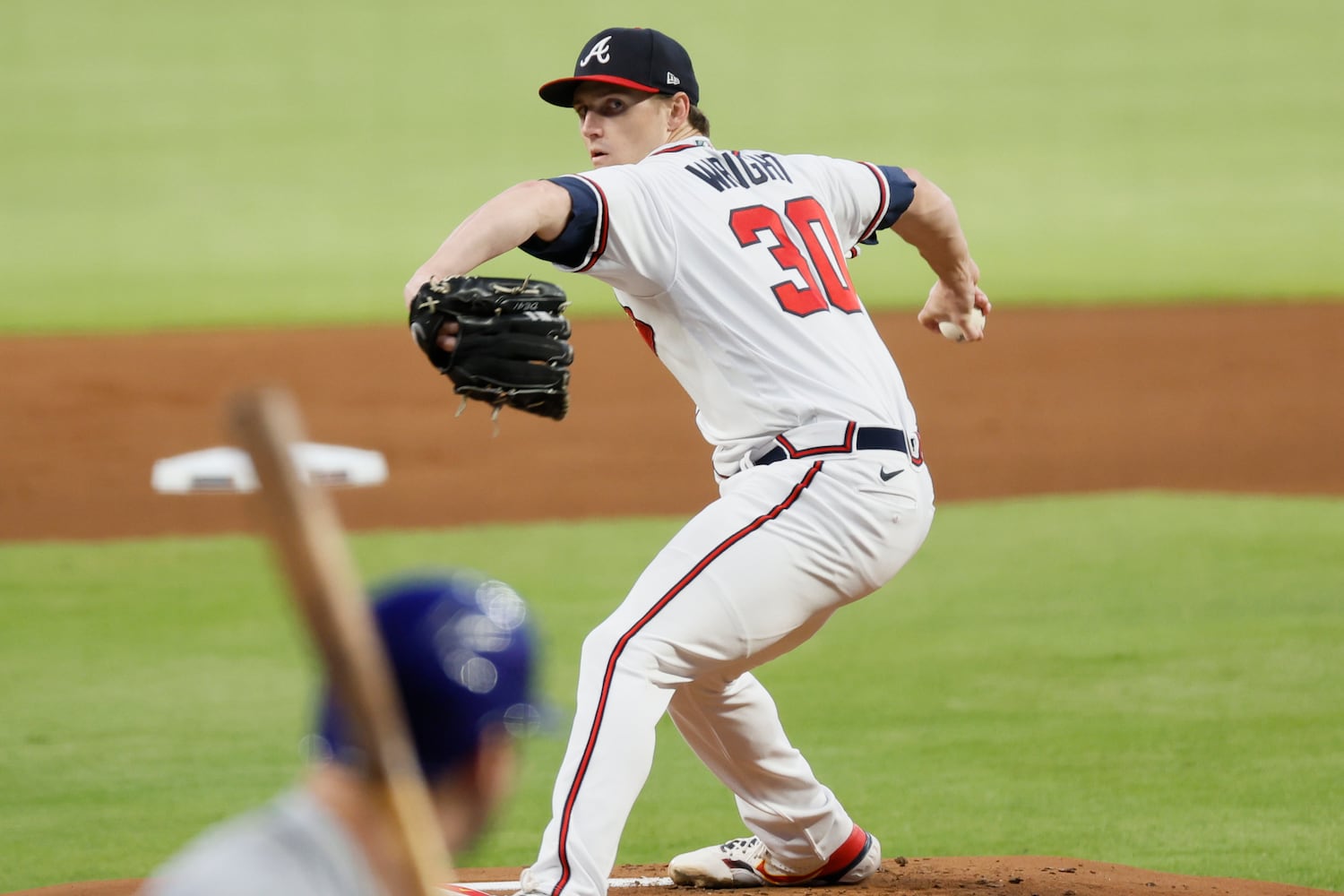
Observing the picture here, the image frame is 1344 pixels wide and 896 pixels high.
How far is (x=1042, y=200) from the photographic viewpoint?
21000 mm

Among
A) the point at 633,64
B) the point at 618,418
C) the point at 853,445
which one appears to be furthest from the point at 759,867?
the point at 618,418

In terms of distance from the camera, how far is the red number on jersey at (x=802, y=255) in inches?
141

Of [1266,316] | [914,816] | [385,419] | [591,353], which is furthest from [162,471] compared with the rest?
[1266,316]

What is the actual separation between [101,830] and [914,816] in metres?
2.27

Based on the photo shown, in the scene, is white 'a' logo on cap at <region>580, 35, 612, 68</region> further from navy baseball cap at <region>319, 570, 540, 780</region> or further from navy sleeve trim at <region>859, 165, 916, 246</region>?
navy baseball cap at <region>319, 570, 540, 780</region>

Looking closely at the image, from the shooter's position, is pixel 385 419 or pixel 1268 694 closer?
pixel 1268 694

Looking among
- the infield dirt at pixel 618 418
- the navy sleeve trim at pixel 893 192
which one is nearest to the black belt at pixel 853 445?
the navy sleeve trim at pixel 893 192

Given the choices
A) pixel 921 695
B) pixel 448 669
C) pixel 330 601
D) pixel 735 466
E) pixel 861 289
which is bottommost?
pixel 861 289

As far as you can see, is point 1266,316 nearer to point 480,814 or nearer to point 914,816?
point 914,816

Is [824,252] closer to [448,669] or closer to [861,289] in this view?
[448,669]

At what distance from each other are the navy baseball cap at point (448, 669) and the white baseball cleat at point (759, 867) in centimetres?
236

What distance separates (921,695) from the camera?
232 inches

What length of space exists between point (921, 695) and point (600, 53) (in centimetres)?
293

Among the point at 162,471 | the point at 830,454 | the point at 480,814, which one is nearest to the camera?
the point at 480,814
